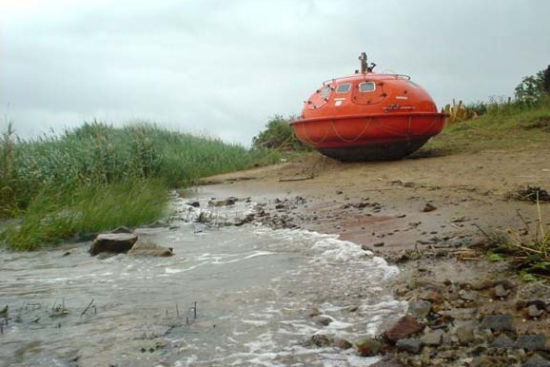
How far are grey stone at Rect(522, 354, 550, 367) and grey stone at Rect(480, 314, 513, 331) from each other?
14.4 inches

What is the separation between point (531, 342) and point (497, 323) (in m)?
0.27

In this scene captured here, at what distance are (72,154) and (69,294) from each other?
7.16m

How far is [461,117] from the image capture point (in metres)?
19.5

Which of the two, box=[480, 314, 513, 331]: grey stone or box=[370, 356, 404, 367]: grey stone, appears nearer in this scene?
box=[370, 356, 404, 367]: grey stone

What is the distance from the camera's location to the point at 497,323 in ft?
9.12

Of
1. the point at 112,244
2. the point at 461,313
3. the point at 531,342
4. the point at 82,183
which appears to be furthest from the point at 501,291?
the point at 82,183

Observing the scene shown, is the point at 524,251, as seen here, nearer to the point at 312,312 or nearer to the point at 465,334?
the point at 465,334

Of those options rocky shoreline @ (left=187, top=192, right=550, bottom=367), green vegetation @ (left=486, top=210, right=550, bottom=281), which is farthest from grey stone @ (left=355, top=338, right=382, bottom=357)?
green vegetation @ (left=486, top=210, right=550, bottom=281)

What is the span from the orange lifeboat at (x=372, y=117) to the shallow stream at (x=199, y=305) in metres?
6.20

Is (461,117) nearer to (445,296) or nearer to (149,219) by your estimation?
(149,219)

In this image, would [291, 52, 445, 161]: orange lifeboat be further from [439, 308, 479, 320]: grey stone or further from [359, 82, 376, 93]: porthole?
[439, 308, 479, 320]: grey stone

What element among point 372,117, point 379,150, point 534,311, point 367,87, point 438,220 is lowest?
point 534,311

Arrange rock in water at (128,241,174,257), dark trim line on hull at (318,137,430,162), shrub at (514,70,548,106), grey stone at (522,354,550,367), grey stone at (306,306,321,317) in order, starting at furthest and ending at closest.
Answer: shrub at (514,70,548,106), dark trim line on hull at (318,137,430,162), rock in water at (128,241,174,257), grey stone at (306,306,321,317), grey stone at (522,354,550,367)

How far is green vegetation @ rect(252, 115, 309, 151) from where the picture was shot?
18.4 metres
